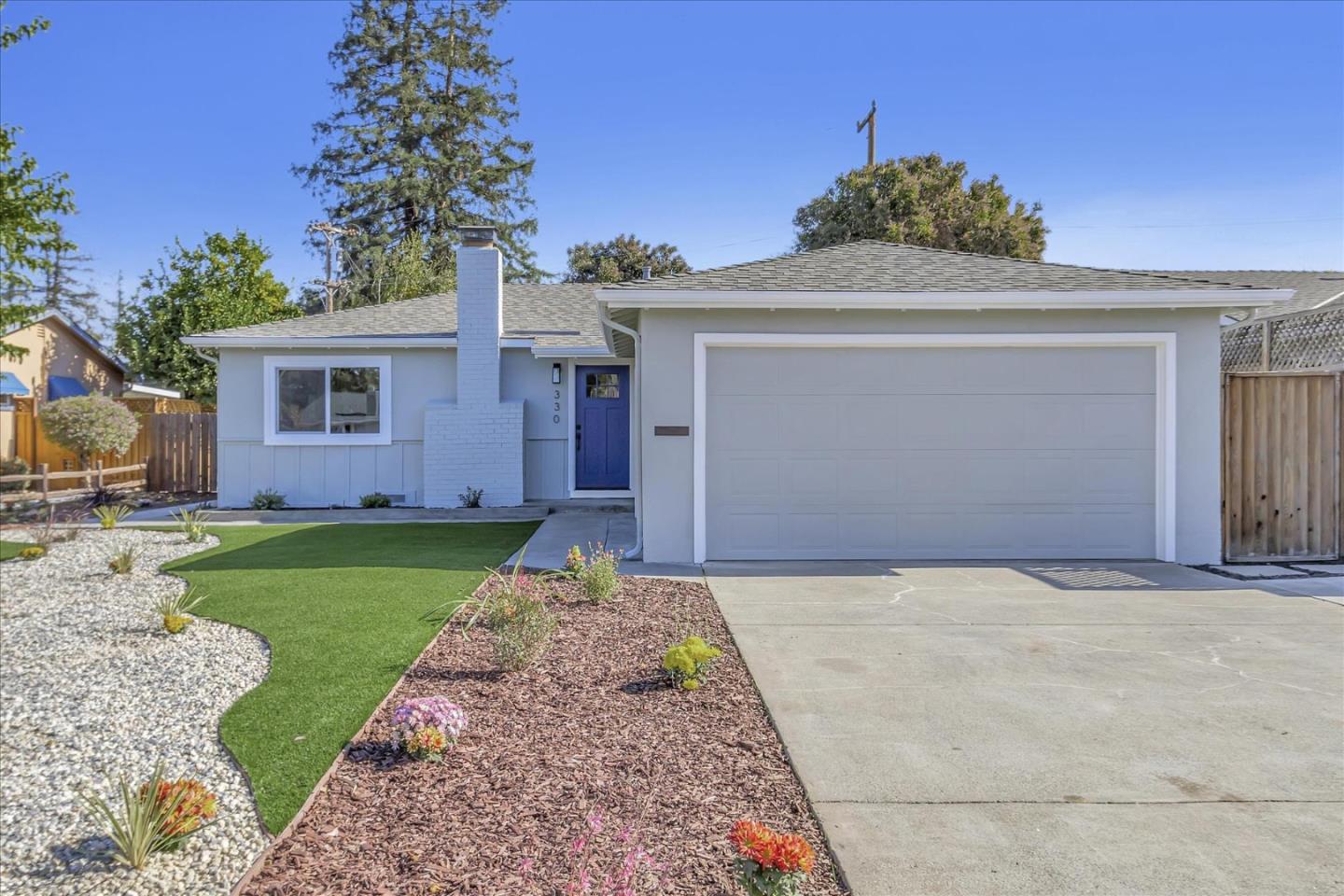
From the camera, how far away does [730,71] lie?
1619 cm

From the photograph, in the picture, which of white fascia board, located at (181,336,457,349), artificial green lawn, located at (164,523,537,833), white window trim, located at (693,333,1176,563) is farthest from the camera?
white fascia board, located at (181,336,457,349)

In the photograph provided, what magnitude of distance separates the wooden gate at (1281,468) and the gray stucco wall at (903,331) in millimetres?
362

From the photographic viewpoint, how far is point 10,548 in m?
9.87

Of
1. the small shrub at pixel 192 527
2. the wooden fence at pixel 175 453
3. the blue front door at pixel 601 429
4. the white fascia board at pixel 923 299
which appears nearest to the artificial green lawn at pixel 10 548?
the small shrub at pixel 192 527

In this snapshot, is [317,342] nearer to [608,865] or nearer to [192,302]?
[608,865]

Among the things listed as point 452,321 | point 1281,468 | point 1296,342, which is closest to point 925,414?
point 1281,468

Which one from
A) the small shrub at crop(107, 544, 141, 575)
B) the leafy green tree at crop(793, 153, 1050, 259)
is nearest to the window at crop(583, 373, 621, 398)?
the small shrub at crop(107, 544, 141, 575)

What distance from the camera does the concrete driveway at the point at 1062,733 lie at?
9.14ft

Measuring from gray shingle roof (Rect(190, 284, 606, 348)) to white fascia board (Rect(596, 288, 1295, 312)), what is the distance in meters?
4.70

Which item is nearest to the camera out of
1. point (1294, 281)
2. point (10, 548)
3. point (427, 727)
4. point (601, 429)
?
point (427, 727)

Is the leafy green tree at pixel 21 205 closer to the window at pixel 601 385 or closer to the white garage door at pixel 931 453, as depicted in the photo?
the window at pixel 601 385

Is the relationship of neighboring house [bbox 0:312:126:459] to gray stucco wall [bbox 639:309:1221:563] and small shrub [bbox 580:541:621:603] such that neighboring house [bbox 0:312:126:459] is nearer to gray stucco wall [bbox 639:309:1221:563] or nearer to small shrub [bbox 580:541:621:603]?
gray stucco wall [bbox 639:309:1221:563]

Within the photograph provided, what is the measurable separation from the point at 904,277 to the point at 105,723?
7.92 metres

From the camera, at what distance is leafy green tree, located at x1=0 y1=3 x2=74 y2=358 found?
10.3 m
